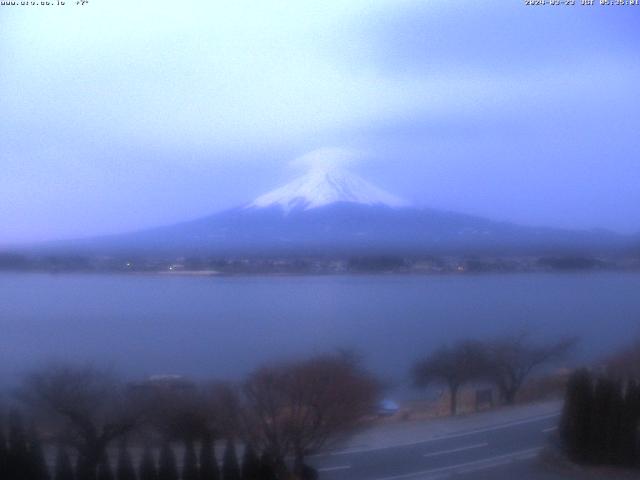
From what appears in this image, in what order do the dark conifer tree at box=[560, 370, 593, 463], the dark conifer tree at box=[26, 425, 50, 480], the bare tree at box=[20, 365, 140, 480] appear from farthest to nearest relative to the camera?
the dark conifer tree at box=[560, 370, 593, 463] < the dark conifer tree at box=[26, 425, 50, 480] < the bare tree at box=[20, 365, 140, 480]

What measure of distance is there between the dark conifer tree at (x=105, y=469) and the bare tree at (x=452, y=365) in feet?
3.33

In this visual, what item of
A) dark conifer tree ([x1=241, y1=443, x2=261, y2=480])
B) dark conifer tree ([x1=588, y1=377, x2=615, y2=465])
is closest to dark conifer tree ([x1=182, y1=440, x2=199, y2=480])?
dark conifer tree ([x1=241, y1=443, x2=261, y2=480])

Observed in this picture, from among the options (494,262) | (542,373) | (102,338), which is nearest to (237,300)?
(102,338)

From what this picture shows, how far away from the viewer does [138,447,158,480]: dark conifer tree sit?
260cm

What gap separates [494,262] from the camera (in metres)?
2.62

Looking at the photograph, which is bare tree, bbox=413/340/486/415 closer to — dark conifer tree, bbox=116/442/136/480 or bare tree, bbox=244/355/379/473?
bare tree, bbox=244/355/379/473

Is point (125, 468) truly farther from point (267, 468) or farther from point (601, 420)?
point (601, 420)

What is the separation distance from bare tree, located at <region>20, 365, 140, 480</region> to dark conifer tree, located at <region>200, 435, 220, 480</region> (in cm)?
25

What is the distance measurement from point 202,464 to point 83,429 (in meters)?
0.40

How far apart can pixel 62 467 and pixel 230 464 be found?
1.77 ft

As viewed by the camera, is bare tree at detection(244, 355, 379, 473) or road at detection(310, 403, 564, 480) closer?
bare tree at detection(244, 355, 379, 473)

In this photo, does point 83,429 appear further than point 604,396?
No

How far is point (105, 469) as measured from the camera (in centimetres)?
259

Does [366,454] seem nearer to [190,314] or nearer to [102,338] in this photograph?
[190,314]
